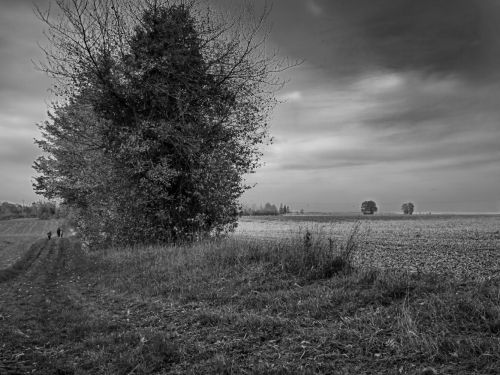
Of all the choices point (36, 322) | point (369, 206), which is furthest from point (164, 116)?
point (369, 206)

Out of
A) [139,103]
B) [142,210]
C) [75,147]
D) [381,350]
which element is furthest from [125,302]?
[75,147]

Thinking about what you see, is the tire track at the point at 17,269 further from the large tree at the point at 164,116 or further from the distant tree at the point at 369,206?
the distant tree at the point at 369,206

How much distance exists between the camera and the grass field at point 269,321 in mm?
6359

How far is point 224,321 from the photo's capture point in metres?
8.80

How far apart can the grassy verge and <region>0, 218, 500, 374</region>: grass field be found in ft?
0.08

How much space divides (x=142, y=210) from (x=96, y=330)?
552 inches

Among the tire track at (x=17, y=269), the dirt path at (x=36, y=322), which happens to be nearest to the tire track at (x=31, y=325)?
the dirt path at (x=36, y=322)

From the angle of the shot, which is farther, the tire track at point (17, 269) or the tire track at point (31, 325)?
the tire track at point (17, 269)

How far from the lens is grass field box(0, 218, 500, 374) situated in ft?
Result: 20.9

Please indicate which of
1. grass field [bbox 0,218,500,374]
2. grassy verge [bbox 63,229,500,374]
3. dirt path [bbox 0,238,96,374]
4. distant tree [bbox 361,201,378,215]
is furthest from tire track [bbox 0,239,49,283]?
distant tree [bbox 361,201,378,215]

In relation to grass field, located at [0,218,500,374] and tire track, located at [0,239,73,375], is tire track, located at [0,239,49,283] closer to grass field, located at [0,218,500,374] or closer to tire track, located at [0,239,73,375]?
tire track, located at [0,239,73,375]

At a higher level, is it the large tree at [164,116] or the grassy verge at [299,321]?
the large tree at [164,116]

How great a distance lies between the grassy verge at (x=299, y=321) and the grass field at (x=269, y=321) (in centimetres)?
3

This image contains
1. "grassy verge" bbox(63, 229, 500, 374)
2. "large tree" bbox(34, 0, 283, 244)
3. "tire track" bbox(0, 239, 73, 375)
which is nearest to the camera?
"grassy verge" bbox(63, 229, 500, 374)
